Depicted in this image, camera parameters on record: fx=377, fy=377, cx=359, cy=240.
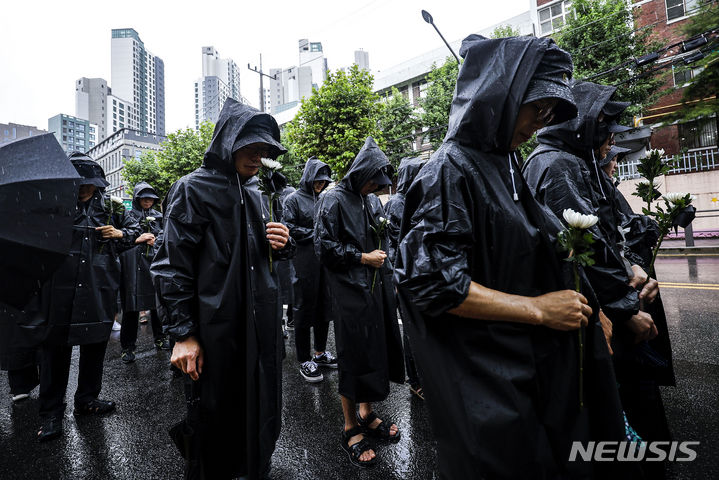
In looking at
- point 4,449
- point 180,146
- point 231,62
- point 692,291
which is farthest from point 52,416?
point 231,62

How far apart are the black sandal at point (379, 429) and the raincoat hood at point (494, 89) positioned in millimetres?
2344

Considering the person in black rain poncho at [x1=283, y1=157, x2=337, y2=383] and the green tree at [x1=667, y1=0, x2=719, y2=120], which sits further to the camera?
the green tree at [x1=667, y1=0, x2=719, y2=120]

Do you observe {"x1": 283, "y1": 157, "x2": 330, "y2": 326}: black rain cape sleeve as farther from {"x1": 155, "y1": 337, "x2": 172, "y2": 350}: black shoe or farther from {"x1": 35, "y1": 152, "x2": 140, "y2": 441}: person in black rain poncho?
{"x1": 155, "y1": 337, "x2": 172, "y2": 350}: black shoe

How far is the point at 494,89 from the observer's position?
4.62 ft

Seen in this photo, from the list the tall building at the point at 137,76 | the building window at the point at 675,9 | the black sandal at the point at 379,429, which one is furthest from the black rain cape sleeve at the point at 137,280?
the tall building at the point at 137,76

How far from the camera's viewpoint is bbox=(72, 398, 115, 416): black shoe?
11.9 ft

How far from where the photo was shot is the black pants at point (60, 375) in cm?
329

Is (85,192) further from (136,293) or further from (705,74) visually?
(705,74)

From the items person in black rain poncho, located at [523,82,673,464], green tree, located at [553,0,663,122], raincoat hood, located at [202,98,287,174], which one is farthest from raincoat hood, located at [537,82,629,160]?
green tree, located at [553,0,663,122]

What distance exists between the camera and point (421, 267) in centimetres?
132

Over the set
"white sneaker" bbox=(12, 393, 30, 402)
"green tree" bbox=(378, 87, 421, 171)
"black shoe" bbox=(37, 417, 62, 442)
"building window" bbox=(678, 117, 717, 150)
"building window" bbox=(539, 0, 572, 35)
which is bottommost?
"black shoe" bbox=(37, 417, 62, 442)

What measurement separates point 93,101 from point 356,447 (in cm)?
14816

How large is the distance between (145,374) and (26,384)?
3.68 feet

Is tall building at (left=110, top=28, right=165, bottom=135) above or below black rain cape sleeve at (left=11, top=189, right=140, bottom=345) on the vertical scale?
above
